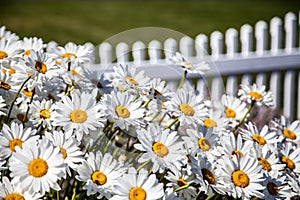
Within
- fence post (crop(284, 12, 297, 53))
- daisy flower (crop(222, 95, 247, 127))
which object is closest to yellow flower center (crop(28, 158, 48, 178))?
daisy flower (crop(222, 95, 247, 127))

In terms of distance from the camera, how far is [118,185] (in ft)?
2.49

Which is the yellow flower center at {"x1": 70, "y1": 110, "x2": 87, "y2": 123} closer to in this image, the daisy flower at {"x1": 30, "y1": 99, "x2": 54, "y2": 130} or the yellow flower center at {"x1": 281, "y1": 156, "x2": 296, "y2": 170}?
the daisy flower at {"x1": 30, "y1": 99, "x2": 54, "y2": 130}

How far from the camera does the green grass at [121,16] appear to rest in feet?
23.2

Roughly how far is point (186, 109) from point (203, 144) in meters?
0.07

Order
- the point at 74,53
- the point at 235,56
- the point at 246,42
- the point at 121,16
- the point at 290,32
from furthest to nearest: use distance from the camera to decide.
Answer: the point at 121,16 → the point at 290,32 → the point at 246,42 → the point at 235,56 → the point at 74,53

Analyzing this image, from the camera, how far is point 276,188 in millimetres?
894

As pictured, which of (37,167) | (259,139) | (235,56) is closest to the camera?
(37,167)

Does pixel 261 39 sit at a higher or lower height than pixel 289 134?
higher

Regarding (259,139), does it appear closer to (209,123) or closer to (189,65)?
(209,123)

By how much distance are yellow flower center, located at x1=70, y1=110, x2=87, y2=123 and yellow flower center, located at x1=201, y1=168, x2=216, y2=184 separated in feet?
0.68

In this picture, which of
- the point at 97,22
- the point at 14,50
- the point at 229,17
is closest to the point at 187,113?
the point at 14,50

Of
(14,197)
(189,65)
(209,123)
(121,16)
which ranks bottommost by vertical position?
Result: (14,197)

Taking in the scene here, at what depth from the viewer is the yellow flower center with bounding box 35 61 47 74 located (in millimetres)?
900

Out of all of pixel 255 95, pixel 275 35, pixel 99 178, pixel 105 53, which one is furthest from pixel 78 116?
pixel 275 35
